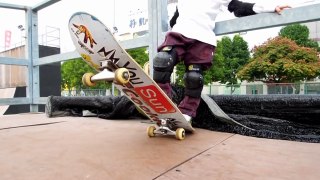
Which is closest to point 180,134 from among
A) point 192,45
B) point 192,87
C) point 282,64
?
point 192,87

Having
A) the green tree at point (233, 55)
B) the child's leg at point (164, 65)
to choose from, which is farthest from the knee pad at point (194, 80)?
the green tree at point (233, 55)

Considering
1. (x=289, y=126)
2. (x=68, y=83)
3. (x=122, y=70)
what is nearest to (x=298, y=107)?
(x=289, y=126)

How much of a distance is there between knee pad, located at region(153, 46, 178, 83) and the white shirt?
0.15 metres

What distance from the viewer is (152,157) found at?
1.03 metres

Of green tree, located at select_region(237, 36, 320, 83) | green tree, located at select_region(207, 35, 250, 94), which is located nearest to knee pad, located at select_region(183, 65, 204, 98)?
green tree, located at select_region(237, 36, 320, 83)

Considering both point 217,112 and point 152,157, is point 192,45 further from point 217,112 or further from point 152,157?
point 152,157

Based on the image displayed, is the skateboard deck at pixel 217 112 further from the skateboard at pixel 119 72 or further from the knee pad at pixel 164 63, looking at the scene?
the knee pad at pixel 164 63

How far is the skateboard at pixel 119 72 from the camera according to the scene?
46.4 inches

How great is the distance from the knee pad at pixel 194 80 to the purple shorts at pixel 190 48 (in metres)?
0.04

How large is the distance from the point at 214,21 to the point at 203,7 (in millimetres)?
152

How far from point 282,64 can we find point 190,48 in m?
17.7

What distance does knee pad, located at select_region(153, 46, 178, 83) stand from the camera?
146 centimetres

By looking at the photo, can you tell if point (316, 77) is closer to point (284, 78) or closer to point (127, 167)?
point (284, 78)

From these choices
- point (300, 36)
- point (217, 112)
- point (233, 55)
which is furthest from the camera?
point (233, 55)
